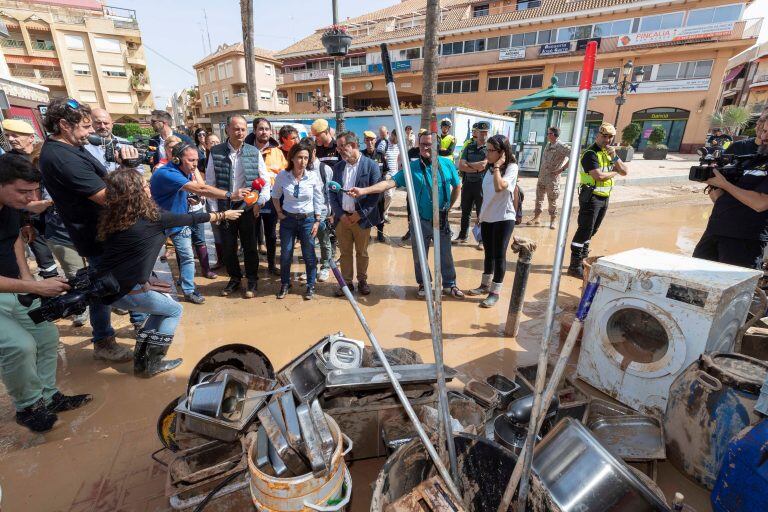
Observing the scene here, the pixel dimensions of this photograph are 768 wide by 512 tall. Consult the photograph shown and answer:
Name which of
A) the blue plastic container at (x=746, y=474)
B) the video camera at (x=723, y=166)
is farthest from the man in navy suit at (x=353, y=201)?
the blue plastic container at (x=746, y=474)

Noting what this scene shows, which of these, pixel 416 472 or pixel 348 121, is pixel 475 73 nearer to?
pixel 348 121

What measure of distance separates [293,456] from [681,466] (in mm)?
2371

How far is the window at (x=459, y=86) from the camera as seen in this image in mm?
28906

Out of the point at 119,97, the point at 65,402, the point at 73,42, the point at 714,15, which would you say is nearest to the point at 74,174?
the point at 65,402

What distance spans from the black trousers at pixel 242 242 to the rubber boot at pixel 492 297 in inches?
119

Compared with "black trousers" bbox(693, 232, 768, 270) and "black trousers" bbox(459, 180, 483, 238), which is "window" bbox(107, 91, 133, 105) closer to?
"black trousers" bbox(459, 180, 483, 238)

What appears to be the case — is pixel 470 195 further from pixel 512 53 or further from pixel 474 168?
pixel 512 53

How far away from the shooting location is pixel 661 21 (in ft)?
75.1

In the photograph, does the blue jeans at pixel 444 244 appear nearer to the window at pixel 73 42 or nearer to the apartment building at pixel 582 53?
the apartment building at pixel 582 53

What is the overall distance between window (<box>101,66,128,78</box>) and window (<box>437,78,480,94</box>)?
3168cm

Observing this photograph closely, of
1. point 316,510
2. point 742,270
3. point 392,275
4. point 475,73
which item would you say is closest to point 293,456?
point 316,510

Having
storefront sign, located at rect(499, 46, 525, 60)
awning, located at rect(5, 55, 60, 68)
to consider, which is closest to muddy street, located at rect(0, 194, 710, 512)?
storefront sign, located at rect(499, 46, 525, 60)

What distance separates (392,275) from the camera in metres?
5.45

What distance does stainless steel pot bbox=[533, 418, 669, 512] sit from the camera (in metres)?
1.48
